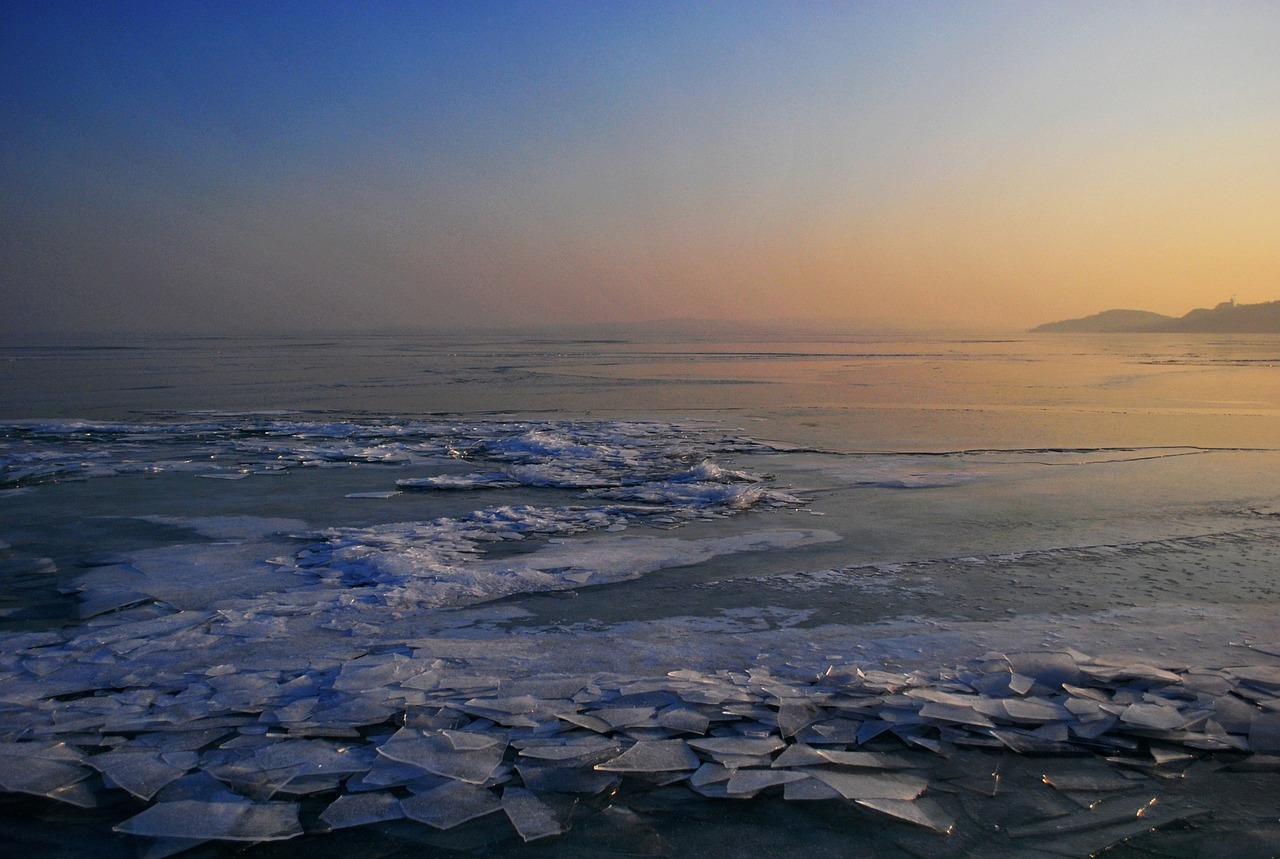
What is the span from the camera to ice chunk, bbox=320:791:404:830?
252 centimetres

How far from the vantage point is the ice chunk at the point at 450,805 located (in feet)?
8.33

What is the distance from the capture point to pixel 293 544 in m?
5.72

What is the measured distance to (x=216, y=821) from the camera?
2.49m

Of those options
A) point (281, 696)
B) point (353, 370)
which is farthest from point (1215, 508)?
point (353, 370)

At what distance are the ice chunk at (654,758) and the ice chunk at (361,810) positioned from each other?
2.16 ft

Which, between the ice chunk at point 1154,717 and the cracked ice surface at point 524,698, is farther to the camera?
the ice chunk at point 1154,717

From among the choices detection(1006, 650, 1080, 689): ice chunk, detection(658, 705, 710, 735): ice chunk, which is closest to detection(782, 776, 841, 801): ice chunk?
detection(658, 705, 710, 735): ice chunk

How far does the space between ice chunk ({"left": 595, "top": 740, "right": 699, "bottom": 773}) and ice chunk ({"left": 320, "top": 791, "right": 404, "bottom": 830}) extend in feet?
2.16

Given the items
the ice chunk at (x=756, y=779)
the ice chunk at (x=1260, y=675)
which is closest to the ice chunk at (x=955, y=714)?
the ice chunk at (x=756, y=779)

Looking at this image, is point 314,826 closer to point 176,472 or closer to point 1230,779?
point 1230,779

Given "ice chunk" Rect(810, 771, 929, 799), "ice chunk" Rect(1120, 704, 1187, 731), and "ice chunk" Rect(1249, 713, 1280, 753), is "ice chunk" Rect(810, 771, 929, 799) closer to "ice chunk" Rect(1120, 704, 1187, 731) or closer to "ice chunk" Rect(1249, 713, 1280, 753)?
"ice chunk" Rect(1120, 704, 1187, 731)

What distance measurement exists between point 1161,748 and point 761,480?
516 centimetres

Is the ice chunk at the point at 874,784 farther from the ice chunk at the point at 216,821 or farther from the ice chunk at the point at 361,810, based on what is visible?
the ice chunk at the point at 216,821

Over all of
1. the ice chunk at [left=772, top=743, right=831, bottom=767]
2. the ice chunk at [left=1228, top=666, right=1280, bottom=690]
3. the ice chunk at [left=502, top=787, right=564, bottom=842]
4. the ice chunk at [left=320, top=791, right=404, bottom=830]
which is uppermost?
the ice chunk at [left=1228, top=666, right=1280, bottom=690]
